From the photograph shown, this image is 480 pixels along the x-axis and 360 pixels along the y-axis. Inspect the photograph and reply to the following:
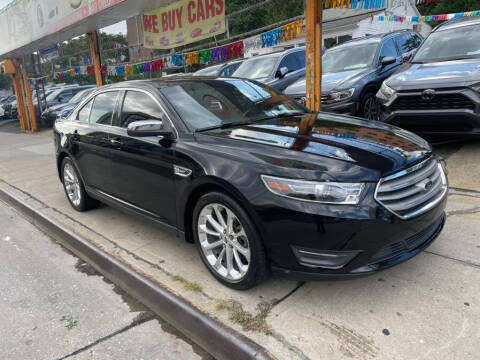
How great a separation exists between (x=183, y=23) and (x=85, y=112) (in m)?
5.07

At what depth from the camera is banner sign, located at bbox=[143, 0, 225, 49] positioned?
8.55 m

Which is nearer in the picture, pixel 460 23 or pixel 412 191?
pixel 412 191

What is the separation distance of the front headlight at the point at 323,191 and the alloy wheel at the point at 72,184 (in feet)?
11.6

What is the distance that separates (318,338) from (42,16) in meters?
12.8

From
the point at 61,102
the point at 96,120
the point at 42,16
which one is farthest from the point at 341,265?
the point at 61,102

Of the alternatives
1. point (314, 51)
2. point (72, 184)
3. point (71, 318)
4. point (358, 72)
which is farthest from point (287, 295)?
point (358, 72)

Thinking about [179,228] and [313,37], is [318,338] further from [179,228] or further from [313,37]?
[313,37]

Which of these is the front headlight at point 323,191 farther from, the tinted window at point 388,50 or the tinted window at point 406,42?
the tinted window at point 406,42

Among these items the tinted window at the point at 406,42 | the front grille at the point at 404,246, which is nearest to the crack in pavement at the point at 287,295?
the front grille at the point at 404,246

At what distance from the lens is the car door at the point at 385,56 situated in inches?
288

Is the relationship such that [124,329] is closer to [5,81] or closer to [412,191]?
[412,191]

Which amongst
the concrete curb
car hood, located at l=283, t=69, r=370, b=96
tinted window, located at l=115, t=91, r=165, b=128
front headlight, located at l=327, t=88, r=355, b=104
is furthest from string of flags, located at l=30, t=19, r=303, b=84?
the concrete curb

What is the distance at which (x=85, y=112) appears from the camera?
16.5ft

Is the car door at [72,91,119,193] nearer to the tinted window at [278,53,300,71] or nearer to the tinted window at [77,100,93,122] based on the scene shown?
the tinted window at [77,100,93,122]
